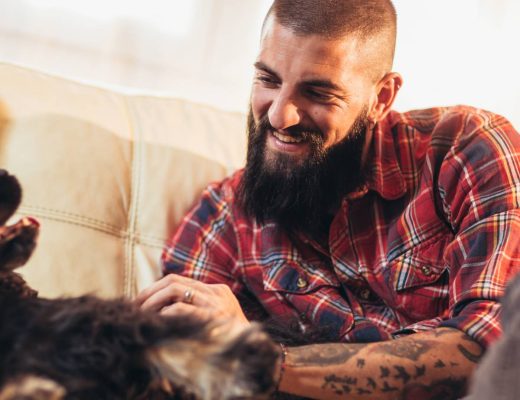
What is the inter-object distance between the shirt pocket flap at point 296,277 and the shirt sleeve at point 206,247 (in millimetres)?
111

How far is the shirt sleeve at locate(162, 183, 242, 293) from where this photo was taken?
1.55 m

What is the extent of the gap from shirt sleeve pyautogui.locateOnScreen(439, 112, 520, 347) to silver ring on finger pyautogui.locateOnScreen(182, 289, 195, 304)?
0.43 m

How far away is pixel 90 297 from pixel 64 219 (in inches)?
30.2

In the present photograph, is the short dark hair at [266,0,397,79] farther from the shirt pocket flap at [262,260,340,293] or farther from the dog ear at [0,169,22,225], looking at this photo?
the dog ear at [0,169,22,225]

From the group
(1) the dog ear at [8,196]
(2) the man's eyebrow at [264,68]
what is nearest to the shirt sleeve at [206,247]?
(2) the man's eyebrow at [264,68]

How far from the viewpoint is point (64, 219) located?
149 centimetres

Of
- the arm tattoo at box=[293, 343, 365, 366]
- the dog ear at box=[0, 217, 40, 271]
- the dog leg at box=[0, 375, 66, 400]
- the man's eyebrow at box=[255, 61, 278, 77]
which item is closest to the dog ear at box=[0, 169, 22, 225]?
the dog ear at box=[0, 217, 40, 271]

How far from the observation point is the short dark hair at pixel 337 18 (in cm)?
140

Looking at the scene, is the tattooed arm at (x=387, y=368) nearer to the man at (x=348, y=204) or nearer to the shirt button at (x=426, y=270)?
the man at (x=348, y=204)

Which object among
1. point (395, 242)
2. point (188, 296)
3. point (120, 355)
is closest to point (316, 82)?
point (395, 242)

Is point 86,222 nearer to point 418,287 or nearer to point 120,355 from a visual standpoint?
point 418,287

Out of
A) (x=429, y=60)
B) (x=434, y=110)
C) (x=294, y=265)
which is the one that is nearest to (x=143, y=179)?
(x=294, y=265)

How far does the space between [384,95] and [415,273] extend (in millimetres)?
434

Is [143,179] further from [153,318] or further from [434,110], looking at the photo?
[153,318]
